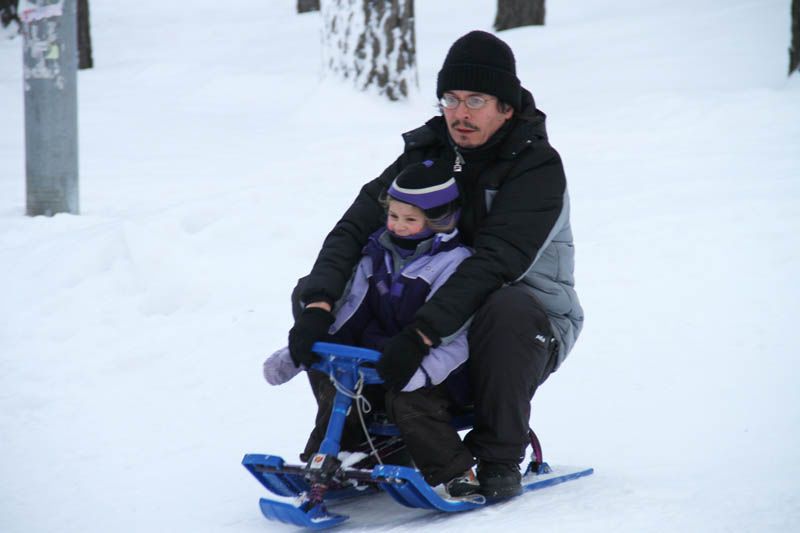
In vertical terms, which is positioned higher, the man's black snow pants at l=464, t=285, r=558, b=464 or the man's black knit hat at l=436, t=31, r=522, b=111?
the man's black knit hat at l=436, t=31, r=522, b=111

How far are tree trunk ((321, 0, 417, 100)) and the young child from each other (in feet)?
20.2

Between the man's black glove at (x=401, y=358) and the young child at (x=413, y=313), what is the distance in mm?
59

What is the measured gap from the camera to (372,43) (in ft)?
31.0

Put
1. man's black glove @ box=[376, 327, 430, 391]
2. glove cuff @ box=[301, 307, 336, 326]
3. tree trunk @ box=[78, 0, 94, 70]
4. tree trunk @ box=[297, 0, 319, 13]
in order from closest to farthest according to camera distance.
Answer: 1. man's black glove @ box=[376, 327, 430, 391]
2. glove cuff @ box=[301, 307, 336, 326]
3. tree trunk @ box=[78, 0, 94, 70]
4. tree trunk @ box=[297, 0, 319, 13]

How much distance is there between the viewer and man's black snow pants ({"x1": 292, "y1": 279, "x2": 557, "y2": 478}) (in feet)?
10.1

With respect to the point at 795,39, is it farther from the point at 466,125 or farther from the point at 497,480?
the point at 497,480

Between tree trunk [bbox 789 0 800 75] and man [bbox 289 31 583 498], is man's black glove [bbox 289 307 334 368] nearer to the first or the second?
man [bbox 289 31 583 498]

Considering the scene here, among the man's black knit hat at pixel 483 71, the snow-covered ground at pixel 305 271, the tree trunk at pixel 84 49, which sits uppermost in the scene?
the man's black knit hat at pixel 483 71

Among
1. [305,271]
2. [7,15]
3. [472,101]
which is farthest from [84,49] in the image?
[472,101]

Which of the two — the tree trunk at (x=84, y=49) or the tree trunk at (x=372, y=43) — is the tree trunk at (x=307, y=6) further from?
the tree trunk at (x=372, y=43)

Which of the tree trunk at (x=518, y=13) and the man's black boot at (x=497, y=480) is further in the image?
the tree trunk at (x=518, y=13)

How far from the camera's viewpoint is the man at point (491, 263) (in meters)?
3.08

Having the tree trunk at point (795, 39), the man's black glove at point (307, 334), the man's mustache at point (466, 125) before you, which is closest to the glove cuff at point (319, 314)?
the man's black glove at point (307, 334)

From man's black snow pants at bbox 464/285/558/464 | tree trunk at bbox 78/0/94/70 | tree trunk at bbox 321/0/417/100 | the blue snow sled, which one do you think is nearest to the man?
man's black snow pants at bbox 464/285/558/464
